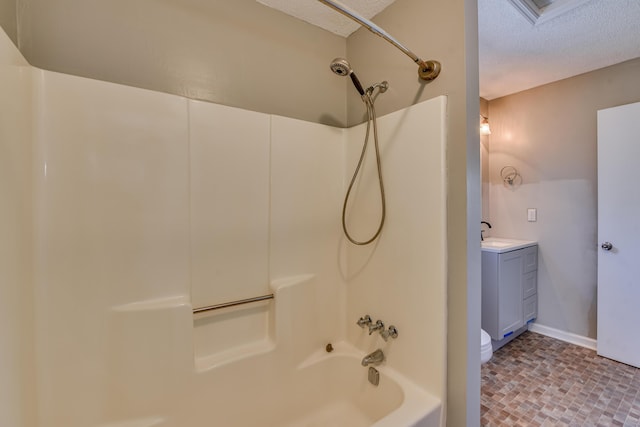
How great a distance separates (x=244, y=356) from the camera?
1.34m

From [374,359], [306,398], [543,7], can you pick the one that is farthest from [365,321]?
[543,7]

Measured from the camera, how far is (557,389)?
1962 millimetres

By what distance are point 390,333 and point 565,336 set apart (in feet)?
8.07

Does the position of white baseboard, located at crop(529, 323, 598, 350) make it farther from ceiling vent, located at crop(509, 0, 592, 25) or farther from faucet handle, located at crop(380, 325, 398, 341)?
ceiling vent, located at crop(509, 0, 592, 25)

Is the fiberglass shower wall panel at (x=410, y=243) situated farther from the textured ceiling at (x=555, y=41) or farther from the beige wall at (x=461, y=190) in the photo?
the textured ceiling at (x=555, y=41)

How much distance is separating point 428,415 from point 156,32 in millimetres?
2008

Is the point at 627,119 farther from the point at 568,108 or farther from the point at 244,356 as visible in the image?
the point at 244,356

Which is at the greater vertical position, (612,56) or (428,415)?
(612,56)

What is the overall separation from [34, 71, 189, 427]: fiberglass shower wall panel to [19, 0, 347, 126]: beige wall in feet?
0.46

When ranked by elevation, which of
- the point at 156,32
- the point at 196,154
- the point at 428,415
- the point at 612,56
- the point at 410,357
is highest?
the point at 612,56

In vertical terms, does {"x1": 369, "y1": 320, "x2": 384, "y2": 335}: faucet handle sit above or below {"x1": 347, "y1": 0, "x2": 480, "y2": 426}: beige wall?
below

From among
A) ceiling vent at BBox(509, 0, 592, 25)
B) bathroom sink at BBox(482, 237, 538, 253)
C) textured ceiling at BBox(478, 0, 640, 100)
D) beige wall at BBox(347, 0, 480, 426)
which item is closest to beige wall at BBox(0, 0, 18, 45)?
beige wall at BBox(347, 0, 480, 426)

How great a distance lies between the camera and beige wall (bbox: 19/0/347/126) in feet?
3.47

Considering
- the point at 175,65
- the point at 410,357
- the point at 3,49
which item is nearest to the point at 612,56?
the point at 410,357
